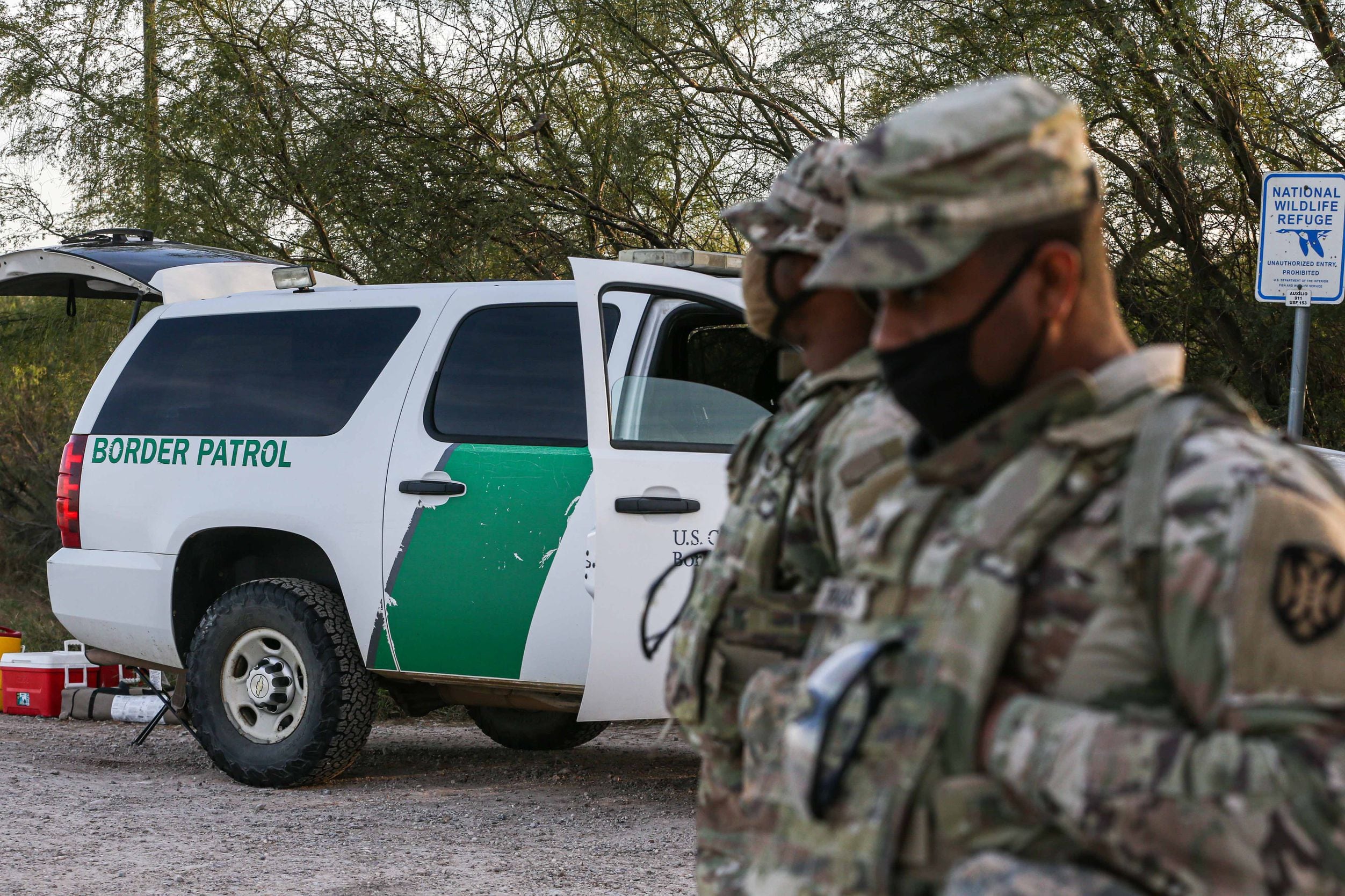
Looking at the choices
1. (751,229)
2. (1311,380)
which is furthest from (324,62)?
(751,229)

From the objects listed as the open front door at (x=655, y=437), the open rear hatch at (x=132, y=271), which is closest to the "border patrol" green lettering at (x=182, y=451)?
the open rear hatch at (x=132, y=271)

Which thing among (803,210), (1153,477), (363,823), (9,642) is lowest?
(363,823)

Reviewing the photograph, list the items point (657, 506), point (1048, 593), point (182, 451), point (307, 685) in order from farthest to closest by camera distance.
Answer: point (182, 451) < point (307, 685) < point (657, 506) < point (1048, 593)

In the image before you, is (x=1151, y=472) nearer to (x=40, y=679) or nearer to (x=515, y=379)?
(x=515, y=379)

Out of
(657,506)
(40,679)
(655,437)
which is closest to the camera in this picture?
(657,506)

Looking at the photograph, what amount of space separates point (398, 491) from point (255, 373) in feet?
3.32

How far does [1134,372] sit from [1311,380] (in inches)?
283

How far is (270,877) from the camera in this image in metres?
4.36

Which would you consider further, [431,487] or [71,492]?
[71,492]

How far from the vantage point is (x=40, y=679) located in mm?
7535

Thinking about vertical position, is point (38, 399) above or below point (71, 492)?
above

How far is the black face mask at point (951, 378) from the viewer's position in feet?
4.26

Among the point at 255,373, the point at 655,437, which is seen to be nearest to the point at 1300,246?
the point at 655,437

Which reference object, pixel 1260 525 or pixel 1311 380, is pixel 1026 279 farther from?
pixel 1311 380
